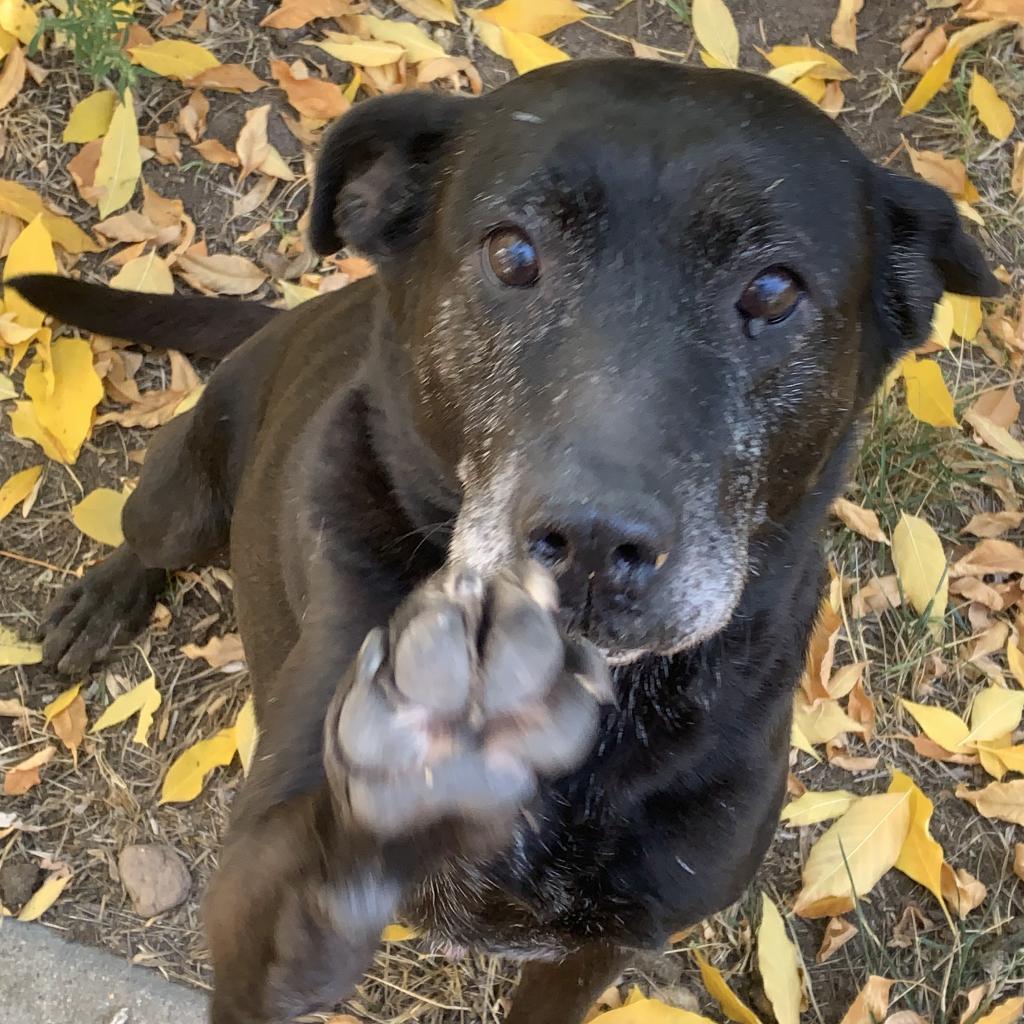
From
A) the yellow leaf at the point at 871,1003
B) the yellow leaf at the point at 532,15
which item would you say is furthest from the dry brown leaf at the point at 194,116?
the yellow leaf at the point at 871,1003

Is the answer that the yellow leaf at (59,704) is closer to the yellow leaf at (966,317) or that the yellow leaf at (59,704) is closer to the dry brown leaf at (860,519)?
the dry brown leaf at (860,519)

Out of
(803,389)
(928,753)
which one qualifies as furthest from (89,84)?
(928,753)

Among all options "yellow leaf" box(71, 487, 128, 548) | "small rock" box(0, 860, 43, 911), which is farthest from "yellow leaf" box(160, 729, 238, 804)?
"yellow leaf" box(71, 487, 128, 548)

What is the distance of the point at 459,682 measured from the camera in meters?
1.08

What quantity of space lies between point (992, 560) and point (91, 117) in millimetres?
2556

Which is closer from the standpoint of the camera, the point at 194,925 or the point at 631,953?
the point at 631,953

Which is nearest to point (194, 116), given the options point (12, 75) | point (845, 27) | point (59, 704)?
point (12, 75)

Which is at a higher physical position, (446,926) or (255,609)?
(255,609)

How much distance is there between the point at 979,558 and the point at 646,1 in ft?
5.99

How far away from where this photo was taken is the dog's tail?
8.14 ft

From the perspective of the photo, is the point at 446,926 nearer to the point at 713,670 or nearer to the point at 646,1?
the point at 713,670

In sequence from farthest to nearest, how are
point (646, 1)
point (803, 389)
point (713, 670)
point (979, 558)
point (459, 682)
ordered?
point (646, 1)
point (979, 558)
point (713, 670)
point (803, 389)
point (459, 682)

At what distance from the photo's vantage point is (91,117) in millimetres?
3006

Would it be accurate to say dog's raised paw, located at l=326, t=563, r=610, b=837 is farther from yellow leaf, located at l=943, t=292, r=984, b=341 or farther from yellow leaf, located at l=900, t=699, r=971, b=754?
yellow leaf, located at l=943, t=292, r=984, b=341
